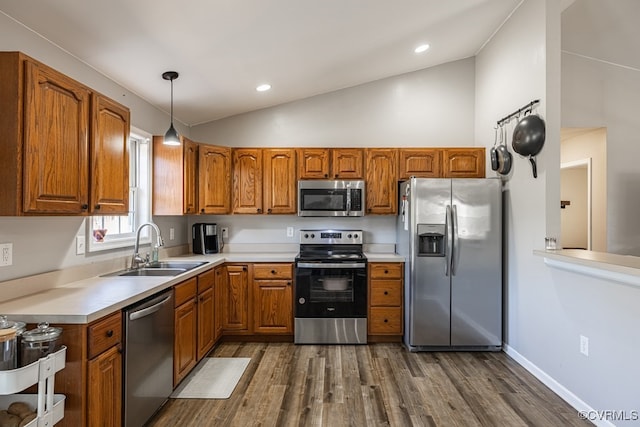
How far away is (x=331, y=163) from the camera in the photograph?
392 centimetres

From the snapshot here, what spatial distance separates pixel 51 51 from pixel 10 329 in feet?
5.67

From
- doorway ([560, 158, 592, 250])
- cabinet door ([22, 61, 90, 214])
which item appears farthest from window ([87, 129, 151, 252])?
doorway ([560, 158, 592, 250])

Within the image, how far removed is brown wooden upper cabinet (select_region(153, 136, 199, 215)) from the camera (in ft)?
11.1

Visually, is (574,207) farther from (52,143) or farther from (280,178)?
(52,143)

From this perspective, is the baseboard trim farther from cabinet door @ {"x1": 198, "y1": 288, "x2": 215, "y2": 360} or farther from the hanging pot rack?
cabinet door @ {"x1": 198, "y1": 288, "x2": 215, "y2": 360}

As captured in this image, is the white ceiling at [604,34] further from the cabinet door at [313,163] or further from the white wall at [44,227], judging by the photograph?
the white wall at [44,227]

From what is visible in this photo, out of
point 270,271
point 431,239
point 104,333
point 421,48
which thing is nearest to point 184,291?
point 104,333

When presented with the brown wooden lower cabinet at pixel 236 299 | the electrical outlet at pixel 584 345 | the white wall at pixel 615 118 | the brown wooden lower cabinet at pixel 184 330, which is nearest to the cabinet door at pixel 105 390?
the brown wooden lower cabinet at pixel 184 330

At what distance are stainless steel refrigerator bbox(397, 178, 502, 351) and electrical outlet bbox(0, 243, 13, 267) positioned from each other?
3.02 meters

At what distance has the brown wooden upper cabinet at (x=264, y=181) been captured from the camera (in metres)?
3.93

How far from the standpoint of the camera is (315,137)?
14.0 feet

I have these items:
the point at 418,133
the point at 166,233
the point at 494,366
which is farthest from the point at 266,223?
the point at 494,366

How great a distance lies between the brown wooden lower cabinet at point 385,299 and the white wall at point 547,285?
40.8 inches

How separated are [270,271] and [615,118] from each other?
411cm
